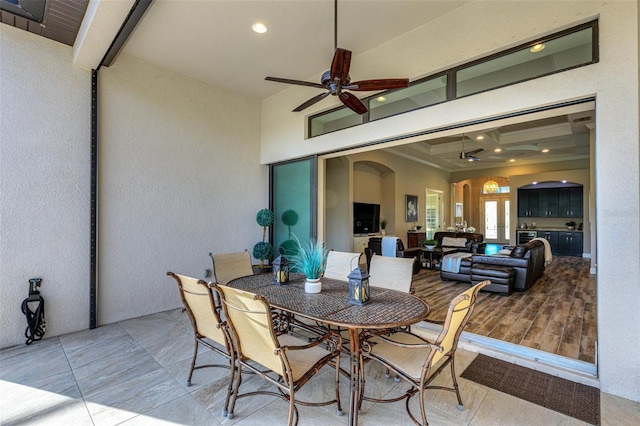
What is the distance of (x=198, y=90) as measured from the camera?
4.62m

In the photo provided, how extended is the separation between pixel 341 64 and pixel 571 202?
1131 cm

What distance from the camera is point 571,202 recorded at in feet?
33.0

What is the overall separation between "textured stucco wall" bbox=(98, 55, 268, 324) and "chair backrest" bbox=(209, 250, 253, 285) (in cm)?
145

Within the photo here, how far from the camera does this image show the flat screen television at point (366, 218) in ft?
26.3

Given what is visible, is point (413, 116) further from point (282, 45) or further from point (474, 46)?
point (282, 45)

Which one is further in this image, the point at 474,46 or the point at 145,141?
the point at 145,141

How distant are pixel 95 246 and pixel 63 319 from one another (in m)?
0.88

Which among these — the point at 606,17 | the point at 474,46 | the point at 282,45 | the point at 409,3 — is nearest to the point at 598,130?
the point at 606,17

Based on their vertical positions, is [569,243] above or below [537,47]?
below

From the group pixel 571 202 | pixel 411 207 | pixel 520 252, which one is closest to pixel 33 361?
pixel 520 252

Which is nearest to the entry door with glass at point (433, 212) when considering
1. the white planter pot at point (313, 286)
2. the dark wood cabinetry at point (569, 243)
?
the dark wood cabinetry at point (569, 243)

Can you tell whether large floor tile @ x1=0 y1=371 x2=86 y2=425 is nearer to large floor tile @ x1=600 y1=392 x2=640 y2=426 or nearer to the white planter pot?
the white planter pot

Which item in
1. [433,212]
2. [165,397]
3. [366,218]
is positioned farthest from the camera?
[433,212]

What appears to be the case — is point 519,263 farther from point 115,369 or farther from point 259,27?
point 115,369
